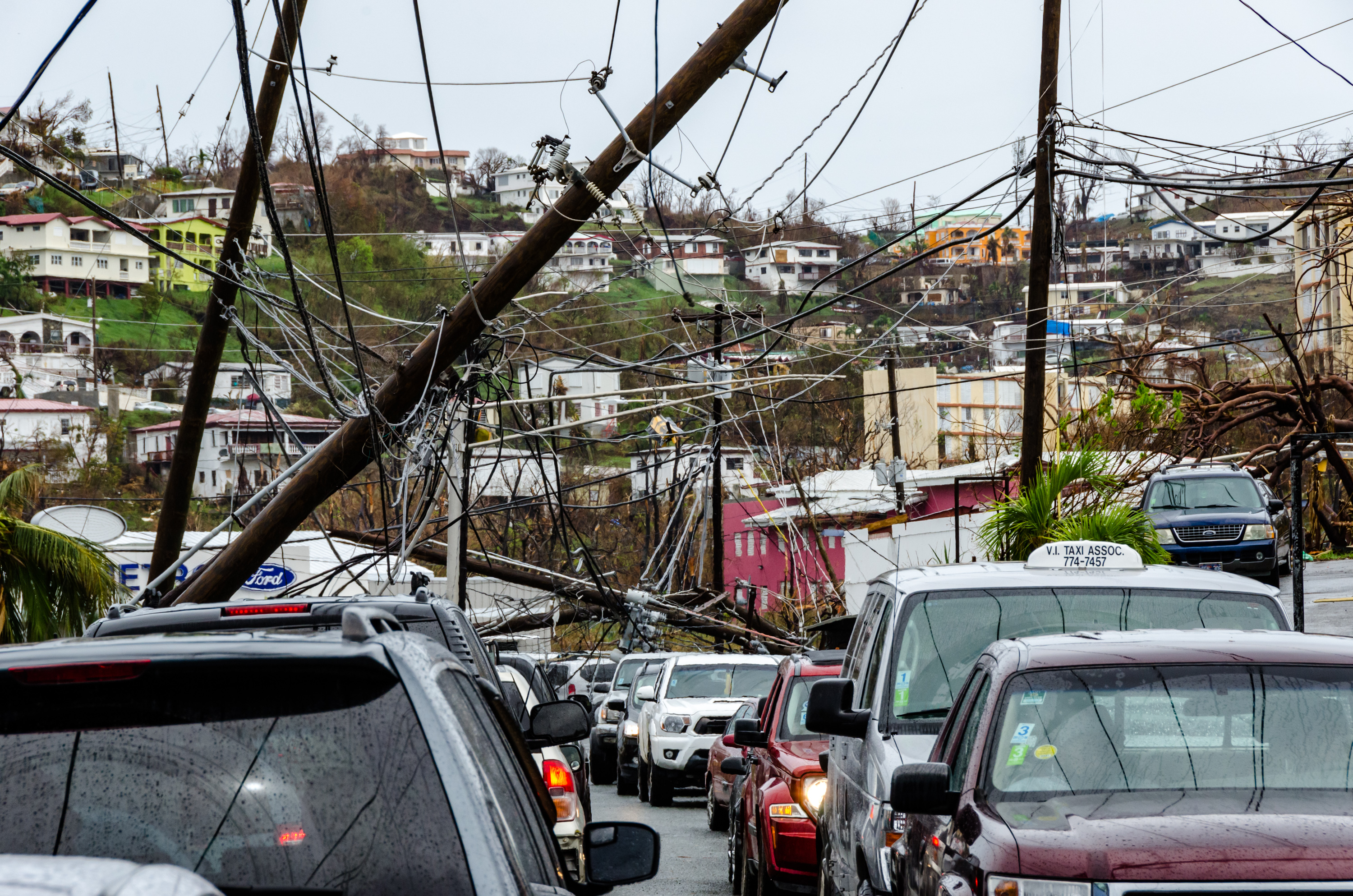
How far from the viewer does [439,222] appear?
179ft

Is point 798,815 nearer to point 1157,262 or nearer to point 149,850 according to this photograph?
point 149,850

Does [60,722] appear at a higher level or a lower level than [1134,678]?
higher

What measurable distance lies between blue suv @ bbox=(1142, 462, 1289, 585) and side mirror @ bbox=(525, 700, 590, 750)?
63.9 ft

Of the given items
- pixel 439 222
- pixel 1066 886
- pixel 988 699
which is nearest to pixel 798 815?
pixel 988 699

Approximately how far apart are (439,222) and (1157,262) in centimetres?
3414

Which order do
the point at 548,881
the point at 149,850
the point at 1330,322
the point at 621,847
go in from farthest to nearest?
1. the point at 1330,322
2. the point at 621,847
3. the point at 548,881
4. the point at 149,850

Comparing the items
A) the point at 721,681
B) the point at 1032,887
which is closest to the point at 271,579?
the point at 721,681

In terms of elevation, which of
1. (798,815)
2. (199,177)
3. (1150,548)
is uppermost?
(199,177)

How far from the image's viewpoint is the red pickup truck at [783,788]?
976cm

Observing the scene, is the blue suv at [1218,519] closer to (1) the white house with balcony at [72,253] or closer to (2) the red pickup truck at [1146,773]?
(2) the red pickup truck at [1146,773]

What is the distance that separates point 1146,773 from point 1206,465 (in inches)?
922

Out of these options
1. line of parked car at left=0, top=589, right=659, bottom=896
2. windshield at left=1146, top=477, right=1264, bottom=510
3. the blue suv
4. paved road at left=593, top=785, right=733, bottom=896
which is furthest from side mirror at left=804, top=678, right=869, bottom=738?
windshield at left=1146, top=477, right=1264, bottom=510

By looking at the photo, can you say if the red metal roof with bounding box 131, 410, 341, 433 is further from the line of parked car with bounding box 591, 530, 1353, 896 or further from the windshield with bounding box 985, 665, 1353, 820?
the windshield with bounding box 985, 665, 1353, 820

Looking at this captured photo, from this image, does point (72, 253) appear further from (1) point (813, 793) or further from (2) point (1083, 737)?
(2) point (1083, 737)
